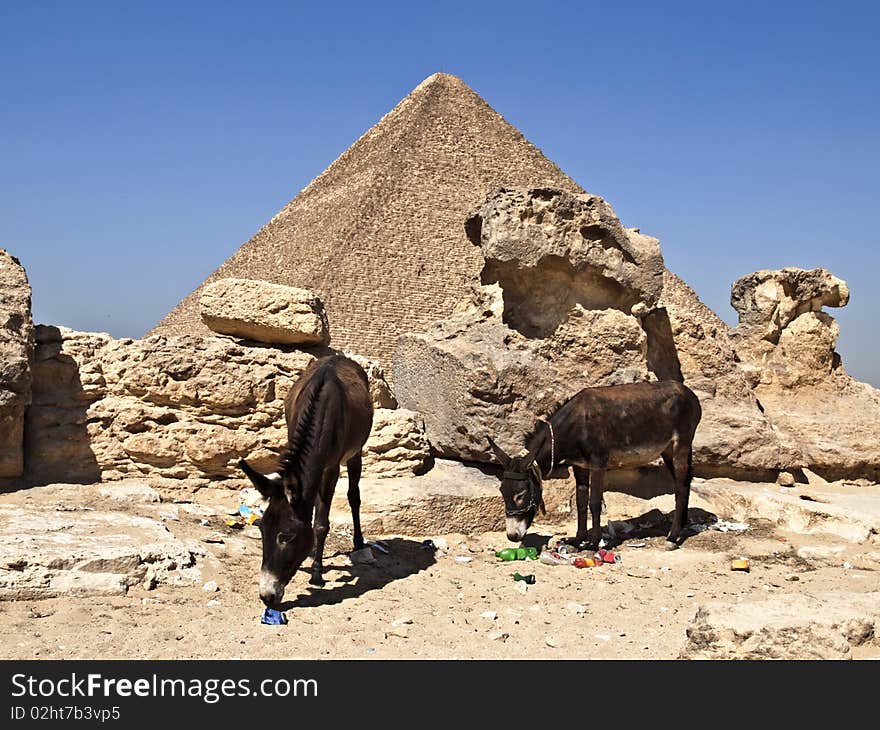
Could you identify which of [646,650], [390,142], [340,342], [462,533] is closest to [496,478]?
[462,533]

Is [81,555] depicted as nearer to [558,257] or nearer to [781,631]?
[781,631]

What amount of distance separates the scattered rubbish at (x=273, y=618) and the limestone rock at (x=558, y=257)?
5.11m

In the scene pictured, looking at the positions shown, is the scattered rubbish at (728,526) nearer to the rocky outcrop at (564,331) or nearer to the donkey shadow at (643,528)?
the donkey shadow at (643,528)

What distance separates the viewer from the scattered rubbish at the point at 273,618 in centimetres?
486

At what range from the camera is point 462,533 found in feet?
24.9

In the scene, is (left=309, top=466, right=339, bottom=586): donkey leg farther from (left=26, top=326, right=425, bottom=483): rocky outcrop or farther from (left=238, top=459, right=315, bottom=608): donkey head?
(left=26, top=326, right=425, bottom=483): rocky outcrop

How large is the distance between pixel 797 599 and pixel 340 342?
64627mm

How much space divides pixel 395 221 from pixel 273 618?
261 feet

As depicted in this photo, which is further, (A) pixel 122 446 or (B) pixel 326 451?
(A) pixel 122 446

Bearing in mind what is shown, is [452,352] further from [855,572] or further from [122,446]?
[855,572]

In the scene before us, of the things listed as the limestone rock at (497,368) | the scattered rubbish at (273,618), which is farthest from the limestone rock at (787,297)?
the scattered rubbish at (273,618)

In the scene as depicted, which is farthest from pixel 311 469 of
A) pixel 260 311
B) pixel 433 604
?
pixel 260 311

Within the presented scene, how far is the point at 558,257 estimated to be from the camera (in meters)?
9.15

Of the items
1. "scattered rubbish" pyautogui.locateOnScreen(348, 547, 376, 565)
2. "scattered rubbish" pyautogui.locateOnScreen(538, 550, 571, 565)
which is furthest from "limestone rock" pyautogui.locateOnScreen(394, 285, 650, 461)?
"scattered rubbish" pyautogui.locateOnScreen(348, 547, 376, 565)
